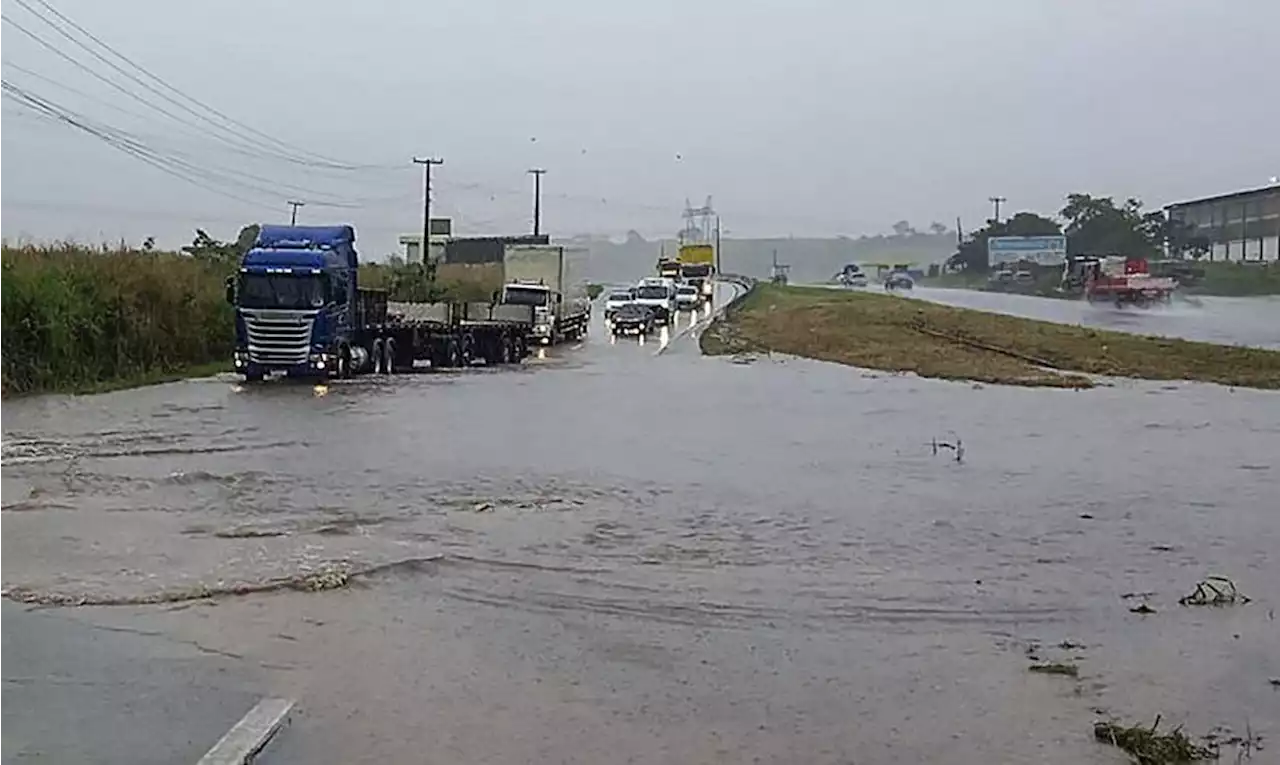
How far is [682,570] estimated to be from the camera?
12.5 metres

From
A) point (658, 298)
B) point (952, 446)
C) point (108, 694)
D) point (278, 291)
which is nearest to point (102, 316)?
point (278, 291)

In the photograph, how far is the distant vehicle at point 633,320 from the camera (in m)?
62.3

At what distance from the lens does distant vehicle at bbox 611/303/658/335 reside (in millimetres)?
62312

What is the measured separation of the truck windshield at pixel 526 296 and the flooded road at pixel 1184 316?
1847cm

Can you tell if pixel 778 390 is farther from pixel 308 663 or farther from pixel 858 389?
pixel 308 663

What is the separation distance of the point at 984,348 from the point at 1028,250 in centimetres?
8121

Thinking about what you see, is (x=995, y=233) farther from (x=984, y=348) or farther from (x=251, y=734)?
(x=251, y=734)

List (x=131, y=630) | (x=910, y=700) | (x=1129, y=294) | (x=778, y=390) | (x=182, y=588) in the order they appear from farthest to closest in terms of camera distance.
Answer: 1. (x=1129, y=294)
2. (x=778, y=390)
3. (x=182, y=588)
4. (x=131, y=630)
5. (x=910, y=700)

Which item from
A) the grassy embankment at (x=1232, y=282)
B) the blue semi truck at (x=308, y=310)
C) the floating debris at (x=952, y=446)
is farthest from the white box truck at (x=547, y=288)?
the grassy embankment at (x=1232, y=282)

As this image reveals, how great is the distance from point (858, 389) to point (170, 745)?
1041 inches

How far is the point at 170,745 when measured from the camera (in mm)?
7332

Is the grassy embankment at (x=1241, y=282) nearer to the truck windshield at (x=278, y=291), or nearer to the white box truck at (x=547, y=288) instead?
the white box truck at (x=547, y=288)

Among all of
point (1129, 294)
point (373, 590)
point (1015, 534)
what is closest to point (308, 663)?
point (373, 590)

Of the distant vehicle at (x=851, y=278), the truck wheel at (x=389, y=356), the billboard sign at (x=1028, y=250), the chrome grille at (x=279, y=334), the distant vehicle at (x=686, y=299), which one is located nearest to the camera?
the chrome grille at (x=279, y=334)
